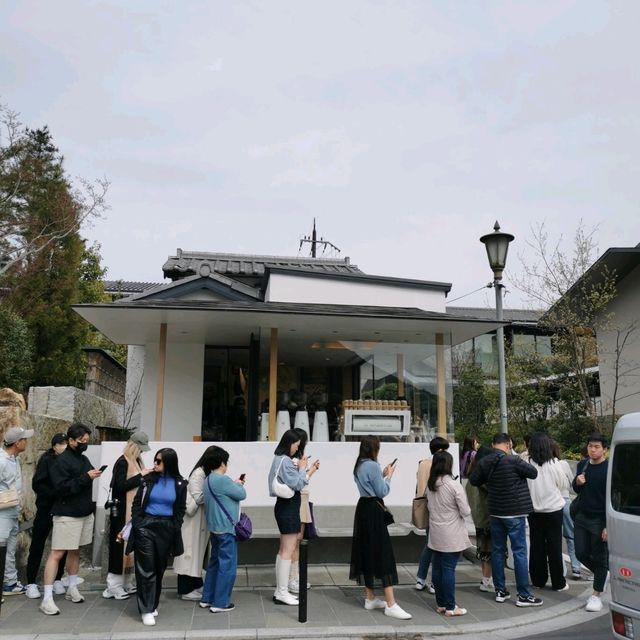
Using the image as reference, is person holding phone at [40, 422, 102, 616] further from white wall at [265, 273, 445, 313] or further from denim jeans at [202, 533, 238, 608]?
white wall at [265, 273, 445, 313]

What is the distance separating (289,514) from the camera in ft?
21.3

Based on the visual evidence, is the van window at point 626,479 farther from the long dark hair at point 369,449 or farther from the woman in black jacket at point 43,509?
the woman in black jacket at point 43,509

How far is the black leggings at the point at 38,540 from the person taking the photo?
22.1ft

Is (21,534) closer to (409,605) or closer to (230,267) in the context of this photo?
(409,605)

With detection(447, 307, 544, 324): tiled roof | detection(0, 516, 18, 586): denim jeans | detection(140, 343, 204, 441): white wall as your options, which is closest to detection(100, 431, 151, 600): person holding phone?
detection(0, 516, 18, 586): denim jeans

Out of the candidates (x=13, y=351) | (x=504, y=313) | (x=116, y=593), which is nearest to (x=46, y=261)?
(x=13, y=351)

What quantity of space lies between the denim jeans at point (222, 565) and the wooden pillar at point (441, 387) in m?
5.21

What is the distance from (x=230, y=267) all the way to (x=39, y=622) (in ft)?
47.3

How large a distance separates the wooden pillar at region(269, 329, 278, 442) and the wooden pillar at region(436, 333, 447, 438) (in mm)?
2952

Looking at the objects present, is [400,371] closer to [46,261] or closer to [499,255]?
[499,255]

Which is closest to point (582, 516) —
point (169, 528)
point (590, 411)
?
point (169, 528)

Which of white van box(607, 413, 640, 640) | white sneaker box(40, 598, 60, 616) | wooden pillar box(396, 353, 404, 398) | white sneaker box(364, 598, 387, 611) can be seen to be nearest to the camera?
white van box(607, 413, 640, 640)

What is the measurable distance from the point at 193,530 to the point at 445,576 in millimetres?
2779

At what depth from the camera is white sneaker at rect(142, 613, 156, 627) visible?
5785mm
